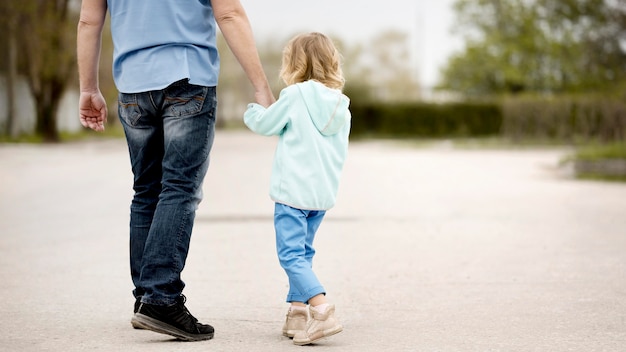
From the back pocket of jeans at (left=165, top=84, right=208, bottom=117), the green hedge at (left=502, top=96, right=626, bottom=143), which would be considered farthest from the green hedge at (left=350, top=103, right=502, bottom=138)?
the back pocket of jeans at (left=165, top=84, right=208, bottom=117)

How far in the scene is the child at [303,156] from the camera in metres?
4.18

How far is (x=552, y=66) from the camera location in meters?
51.2

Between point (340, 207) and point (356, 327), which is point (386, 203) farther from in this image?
point (356, 327)

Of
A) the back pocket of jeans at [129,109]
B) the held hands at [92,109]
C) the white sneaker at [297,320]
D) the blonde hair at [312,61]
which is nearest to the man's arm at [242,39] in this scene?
the blonde hair at [312,61]

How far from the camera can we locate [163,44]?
414 cm

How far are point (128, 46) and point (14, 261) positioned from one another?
3052 millimetres

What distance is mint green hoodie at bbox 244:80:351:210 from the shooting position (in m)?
4.21

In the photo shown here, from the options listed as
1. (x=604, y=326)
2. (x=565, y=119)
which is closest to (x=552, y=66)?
(x=565, y=119)

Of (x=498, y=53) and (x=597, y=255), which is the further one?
(x=498, y=53)

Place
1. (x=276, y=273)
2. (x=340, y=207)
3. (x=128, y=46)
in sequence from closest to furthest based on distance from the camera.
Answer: (x=128, y=46) → (x=276, y=273) → (x=340, y=207)

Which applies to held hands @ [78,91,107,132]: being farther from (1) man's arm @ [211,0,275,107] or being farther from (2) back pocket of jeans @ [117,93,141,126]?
(1) man's arm @ [211,0,275,107]

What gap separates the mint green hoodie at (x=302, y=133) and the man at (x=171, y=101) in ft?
0.28

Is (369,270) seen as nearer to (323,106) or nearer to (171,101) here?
(323,106)

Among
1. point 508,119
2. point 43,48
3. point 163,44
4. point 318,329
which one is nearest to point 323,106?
point 163,44
